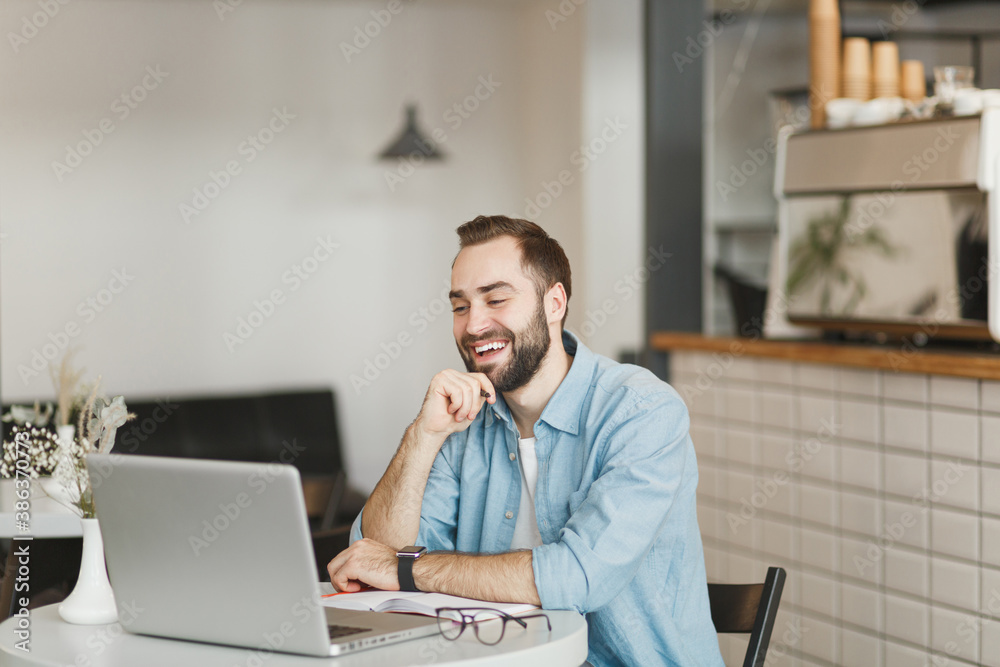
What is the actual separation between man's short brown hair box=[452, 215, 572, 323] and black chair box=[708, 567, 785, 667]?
57 centimetres

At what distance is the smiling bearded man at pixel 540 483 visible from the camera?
1441 millimetres

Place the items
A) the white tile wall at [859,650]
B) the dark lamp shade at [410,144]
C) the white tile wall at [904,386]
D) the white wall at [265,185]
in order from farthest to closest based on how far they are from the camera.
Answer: the dark lamp shade at [410,144] → the white wall at [265,185] → the white tile wall at [859,650] → the white tile wall at [904,386]

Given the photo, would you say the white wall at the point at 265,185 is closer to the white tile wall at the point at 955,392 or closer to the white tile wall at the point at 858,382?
the white tile wall at the point at 858,382

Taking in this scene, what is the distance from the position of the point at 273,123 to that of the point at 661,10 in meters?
1.66

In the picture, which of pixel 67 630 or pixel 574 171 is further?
pixel 574 171

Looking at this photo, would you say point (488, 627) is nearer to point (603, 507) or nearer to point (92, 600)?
point (603, 507)

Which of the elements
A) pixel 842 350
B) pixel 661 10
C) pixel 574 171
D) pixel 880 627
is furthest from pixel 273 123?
pixel 880 627

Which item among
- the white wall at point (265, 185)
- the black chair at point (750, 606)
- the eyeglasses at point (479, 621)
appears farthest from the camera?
the white wall at point (265, 185)

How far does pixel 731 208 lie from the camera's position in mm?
3549

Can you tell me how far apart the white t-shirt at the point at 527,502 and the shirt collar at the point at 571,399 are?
0.17 feet

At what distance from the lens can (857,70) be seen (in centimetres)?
250

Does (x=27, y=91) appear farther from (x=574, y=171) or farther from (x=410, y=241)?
(x=574, y=171)

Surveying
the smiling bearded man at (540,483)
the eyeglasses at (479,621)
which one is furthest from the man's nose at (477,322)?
the eyeglasses at (479,621)

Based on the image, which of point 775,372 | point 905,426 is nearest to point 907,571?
point 905,426
